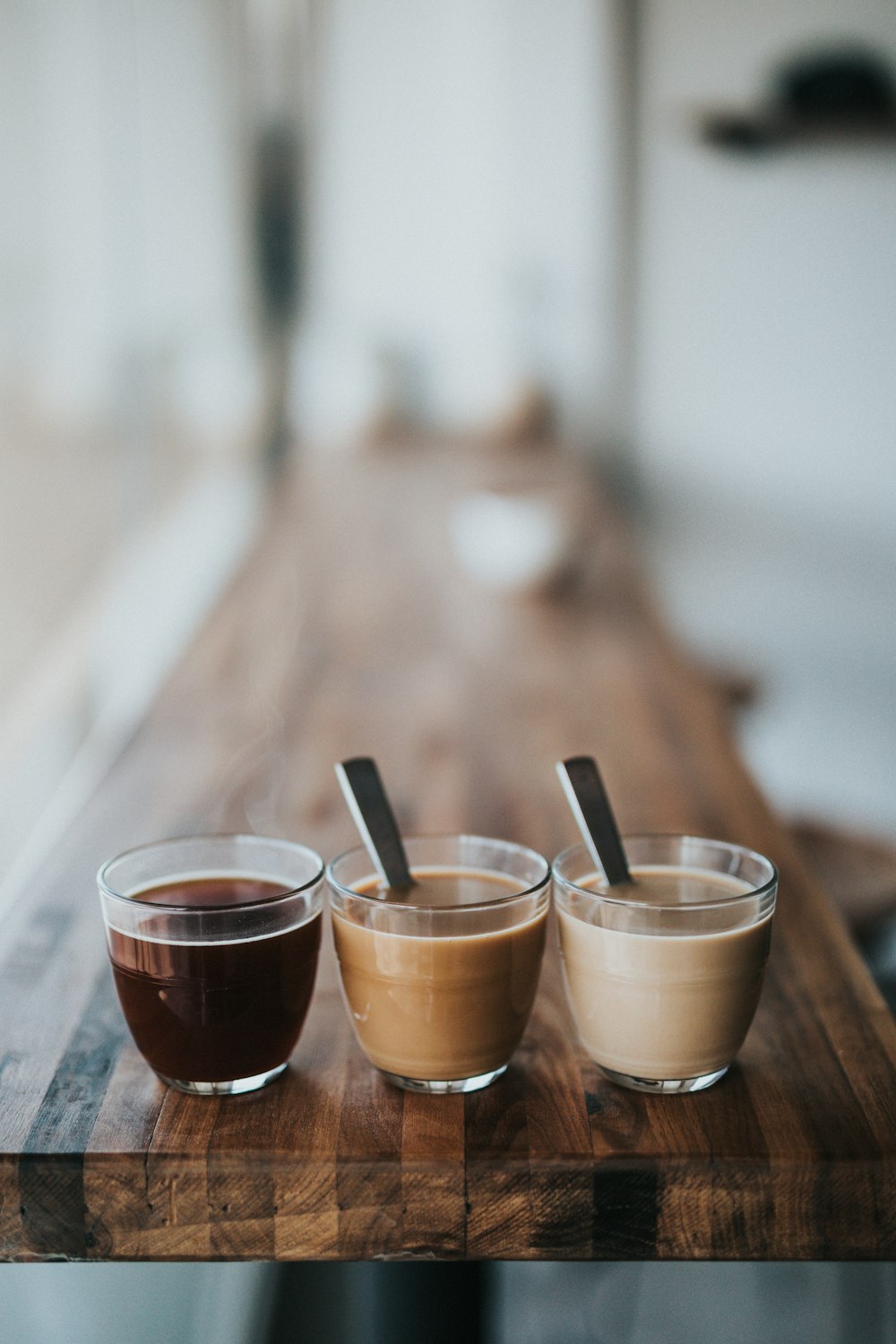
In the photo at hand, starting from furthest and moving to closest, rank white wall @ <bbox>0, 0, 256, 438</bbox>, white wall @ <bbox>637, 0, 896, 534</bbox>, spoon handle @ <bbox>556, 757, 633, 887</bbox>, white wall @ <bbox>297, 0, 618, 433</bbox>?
white wall @ <bbox>297, 0, 618, 433</bbox>, white wall @ <bbox>637, 0, 896, 534</bbox>, white wall @ <bbox>0, 0, 256, 438</bbox>, spoon handle @ <bbox>556, 757, 633, 887</bbox>

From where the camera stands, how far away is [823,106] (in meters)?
3.70

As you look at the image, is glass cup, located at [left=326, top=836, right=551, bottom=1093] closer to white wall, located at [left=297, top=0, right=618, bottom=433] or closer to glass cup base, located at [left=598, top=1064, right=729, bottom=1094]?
glass cup base, located at [left=598, top=1064, right=729, bottom=1094]

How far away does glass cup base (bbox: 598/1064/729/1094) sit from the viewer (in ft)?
2.43

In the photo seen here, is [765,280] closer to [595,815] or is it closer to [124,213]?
[124,213]

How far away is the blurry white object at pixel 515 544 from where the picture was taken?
2.24 m

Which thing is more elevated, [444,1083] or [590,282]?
[590,282]

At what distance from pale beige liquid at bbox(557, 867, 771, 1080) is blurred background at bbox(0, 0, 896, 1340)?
7.77ft

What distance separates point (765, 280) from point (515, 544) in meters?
2.14

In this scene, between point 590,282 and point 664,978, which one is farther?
point 590,282

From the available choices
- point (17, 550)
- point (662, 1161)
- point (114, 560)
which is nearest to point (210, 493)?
point (114, 560)

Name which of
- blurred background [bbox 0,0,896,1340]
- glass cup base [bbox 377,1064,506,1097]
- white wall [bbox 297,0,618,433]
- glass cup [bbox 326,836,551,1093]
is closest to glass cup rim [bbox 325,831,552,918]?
glass cup [bbox 326,836,551,1093]

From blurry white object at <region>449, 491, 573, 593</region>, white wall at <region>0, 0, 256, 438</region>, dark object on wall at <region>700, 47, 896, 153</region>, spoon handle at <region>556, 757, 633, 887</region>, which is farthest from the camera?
dark object on wall at <region>700, 47, 896, 153</region>

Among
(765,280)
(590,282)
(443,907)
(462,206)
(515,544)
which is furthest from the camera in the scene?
(462,206)

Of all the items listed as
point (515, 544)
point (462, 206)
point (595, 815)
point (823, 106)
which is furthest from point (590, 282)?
point (595, 815)
